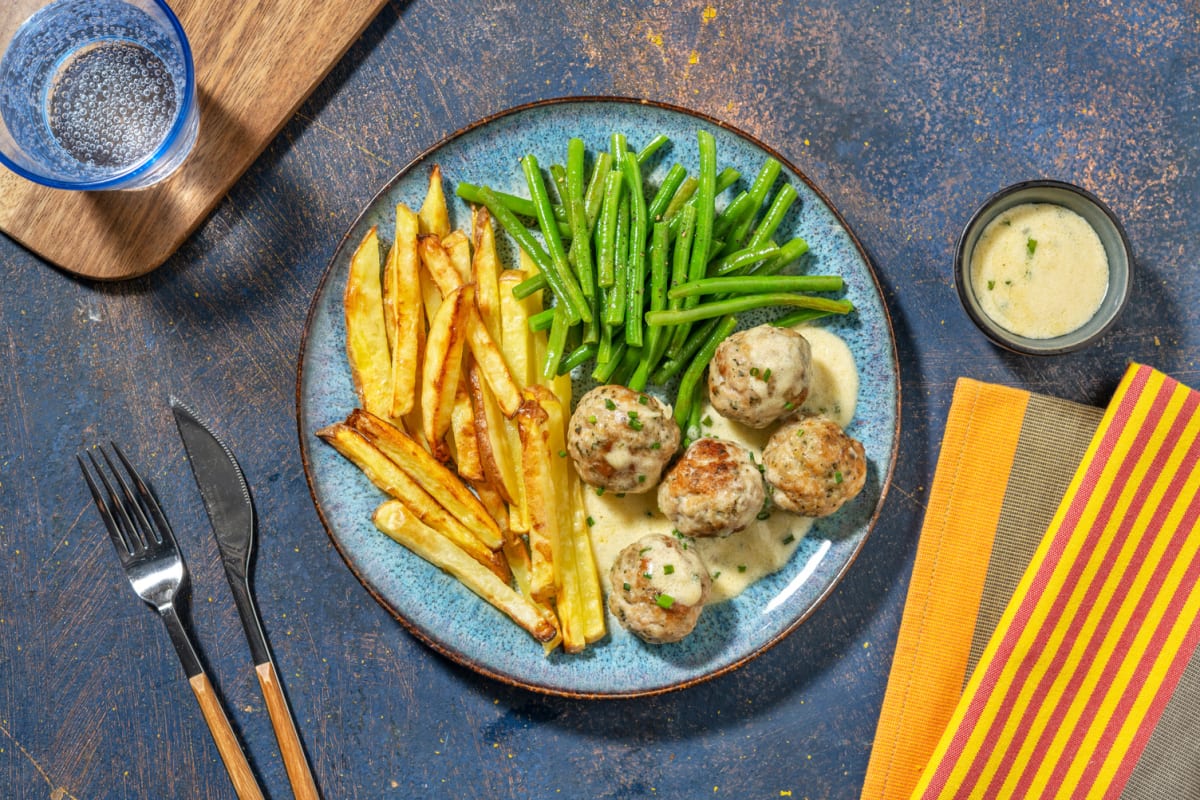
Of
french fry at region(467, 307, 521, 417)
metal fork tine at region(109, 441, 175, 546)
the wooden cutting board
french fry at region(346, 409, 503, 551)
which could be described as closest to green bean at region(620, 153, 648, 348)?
french fry at region(467, 307, 521, 417)

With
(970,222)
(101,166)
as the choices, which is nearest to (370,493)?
(101,166)

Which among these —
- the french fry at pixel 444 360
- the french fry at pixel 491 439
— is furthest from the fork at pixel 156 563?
the french fry at pixel 491 439

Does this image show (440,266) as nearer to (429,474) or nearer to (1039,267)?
(429,474)

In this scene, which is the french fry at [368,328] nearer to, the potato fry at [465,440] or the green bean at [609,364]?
the potato fry at [465,440]

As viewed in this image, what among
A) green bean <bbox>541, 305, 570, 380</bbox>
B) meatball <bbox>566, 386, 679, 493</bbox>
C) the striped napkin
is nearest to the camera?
meatball <bbox>566, 386, 679, 493</bbox>

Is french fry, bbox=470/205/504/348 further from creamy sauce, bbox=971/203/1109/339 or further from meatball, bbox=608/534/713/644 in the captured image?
creamy sauce, bbox=971/203/1109/339

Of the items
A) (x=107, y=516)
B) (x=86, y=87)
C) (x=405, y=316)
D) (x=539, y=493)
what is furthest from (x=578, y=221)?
(x=107, y=516)

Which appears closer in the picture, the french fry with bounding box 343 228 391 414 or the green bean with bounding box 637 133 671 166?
the french fry with bounding box 343 228 391 414
